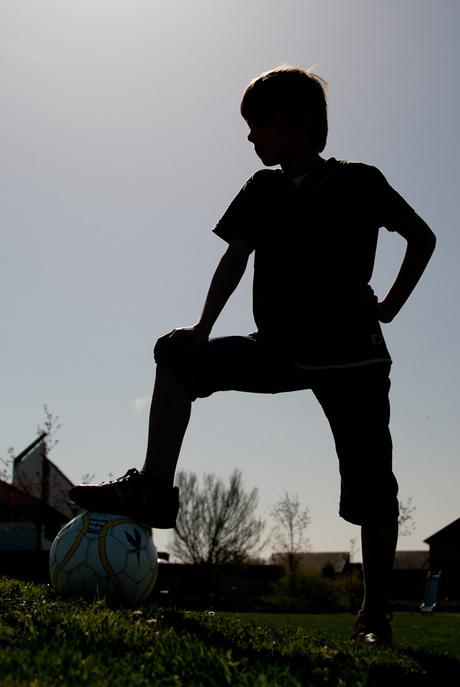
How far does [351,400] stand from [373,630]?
1.31 m

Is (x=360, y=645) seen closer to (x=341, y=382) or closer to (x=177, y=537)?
(x=341, y=382)

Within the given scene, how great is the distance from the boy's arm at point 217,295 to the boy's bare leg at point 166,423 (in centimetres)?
16

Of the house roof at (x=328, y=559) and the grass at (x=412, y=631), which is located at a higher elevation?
the grass at (x=412, y=631)

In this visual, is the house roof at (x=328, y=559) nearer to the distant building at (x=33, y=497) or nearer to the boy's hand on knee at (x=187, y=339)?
the distant building at (x=33, y=497)

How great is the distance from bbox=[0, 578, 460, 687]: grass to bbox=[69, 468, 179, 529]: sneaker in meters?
0.48

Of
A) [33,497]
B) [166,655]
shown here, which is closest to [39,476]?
[33,497]

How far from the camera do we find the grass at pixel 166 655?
193 centimetres

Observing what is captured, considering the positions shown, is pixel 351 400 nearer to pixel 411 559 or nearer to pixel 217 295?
pixel 217 295

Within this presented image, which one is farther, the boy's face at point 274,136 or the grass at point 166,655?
the boy's face at point 274,136

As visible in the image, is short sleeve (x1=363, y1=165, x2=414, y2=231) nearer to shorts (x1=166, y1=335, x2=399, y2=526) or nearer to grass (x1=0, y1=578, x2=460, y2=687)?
shorts (x1=166, y1=335, x2=399, y2=526)

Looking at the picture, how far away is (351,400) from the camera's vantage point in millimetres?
3574

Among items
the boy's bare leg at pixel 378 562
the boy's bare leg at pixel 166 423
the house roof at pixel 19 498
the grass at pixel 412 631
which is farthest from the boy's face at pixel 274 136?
the house roof at pixel 19 498

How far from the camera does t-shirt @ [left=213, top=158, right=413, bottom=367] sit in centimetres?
361

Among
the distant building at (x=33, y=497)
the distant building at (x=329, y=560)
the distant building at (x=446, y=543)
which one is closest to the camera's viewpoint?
the distant building at (x=33, y=497)
